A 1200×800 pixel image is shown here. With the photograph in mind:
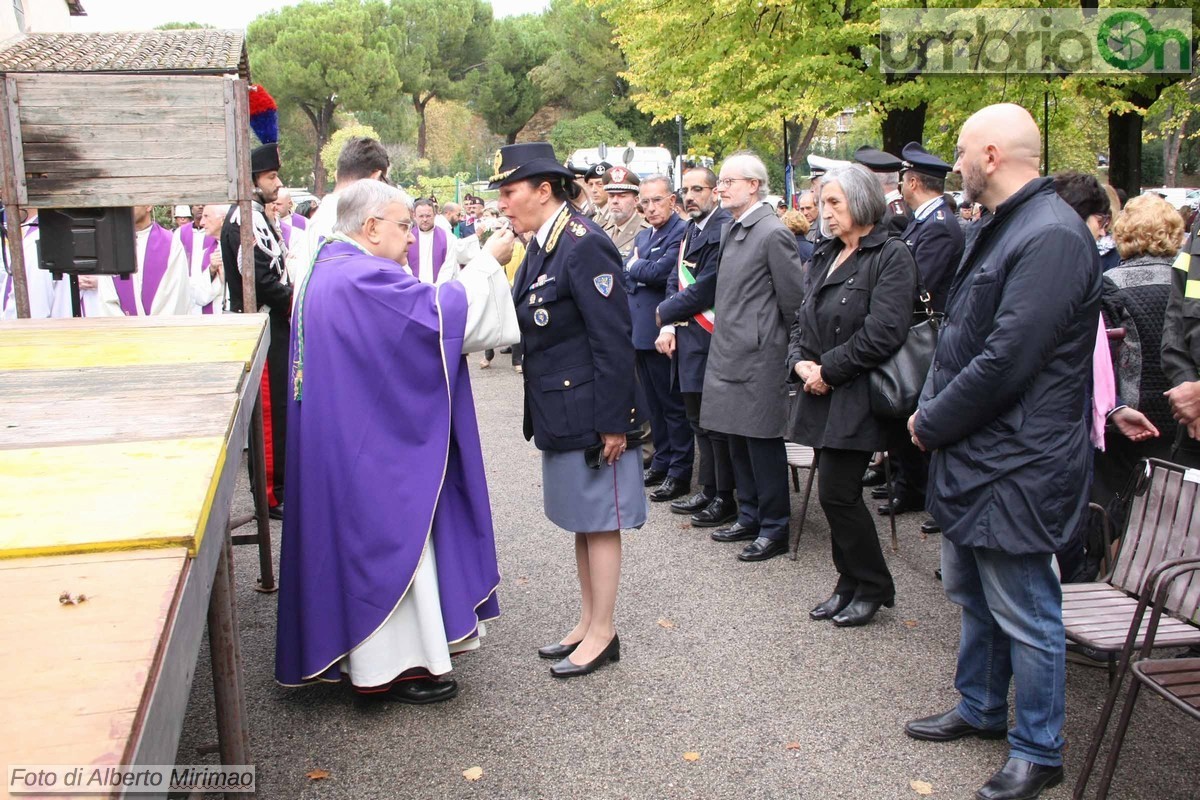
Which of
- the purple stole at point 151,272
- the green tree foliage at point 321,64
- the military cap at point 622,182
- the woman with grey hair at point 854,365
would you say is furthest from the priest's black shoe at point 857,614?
the green tree foliage at point 321,64

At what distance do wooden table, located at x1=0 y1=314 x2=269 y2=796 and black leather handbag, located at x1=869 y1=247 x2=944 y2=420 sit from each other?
260 cm

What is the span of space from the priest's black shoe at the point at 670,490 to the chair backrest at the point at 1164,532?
139 inches

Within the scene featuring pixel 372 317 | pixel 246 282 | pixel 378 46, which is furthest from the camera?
pixel 378 46

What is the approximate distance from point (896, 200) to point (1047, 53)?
825 centimetres

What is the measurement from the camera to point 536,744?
3.64m

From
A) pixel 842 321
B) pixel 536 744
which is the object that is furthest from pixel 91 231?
pixel 842 321

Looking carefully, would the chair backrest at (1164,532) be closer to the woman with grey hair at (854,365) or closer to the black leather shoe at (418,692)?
the woman with grey hair at (854,365)

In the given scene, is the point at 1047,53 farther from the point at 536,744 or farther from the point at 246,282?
the point at 536,744

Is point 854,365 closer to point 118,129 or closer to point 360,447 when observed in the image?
point 360,447

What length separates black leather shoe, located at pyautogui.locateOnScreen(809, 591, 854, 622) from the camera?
4719 mm

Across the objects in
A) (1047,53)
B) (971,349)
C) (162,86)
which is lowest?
(971,349)

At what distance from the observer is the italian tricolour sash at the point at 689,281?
633 cm

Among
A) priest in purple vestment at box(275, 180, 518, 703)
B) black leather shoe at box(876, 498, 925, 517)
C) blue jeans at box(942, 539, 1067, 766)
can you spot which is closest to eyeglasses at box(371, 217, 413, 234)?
priest in purple vestment at box(275, 180, 518, 703)

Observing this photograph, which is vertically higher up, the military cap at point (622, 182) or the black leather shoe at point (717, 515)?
the military cap at point (622, 182)
